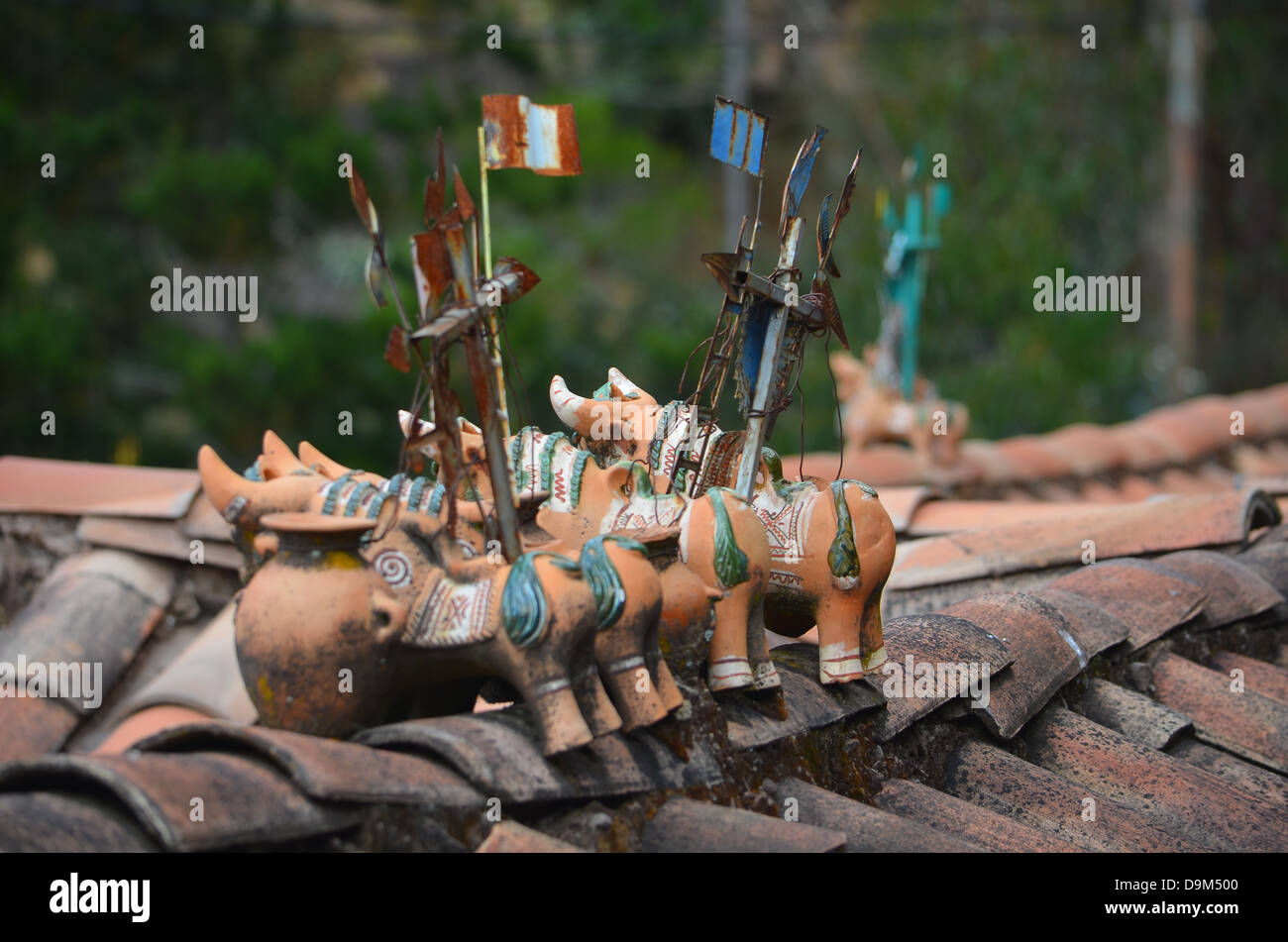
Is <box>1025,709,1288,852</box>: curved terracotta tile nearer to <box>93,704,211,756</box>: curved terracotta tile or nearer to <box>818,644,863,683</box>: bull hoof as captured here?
<box>818,644,863,683</box>: bull hoof

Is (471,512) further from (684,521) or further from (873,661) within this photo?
(873,661)

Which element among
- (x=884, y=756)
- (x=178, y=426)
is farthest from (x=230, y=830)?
(x=178, y=426)

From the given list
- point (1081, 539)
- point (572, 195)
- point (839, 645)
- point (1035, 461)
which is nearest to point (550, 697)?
point (839, 645)

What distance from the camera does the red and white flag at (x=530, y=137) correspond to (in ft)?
7.77

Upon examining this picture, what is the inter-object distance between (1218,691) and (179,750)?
8.00ft

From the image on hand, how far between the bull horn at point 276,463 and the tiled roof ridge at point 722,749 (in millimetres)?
473

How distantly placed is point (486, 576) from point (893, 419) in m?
5.87

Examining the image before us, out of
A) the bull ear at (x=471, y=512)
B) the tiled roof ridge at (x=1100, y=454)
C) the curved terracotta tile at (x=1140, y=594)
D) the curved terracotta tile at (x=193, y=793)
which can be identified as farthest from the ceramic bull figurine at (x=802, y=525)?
the tiled roof ridge at (x=1100, y=454)

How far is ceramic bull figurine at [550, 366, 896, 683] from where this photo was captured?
8.21 ft

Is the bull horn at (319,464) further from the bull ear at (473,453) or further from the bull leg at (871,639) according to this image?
the bull leg at (871,639)

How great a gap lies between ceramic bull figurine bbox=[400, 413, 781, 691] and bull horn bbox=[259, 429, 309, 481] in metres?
0.18

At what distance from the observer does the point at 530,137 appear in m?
2.39

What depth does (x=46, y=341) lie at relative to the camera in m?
8.76
